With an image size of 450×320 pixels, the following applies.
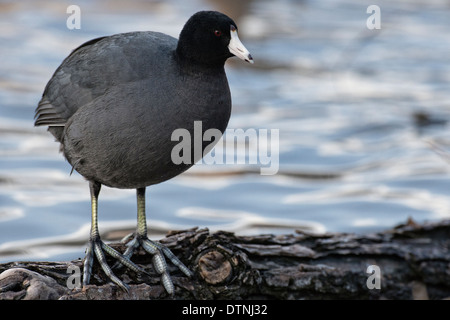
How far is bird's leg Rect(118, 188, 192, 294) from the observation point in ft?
11.9

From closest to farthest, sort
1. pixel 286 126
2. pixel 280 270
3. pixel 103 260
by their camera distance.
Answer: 1. pixel 103 260
2. pixel 280 270
3. pixel 286 126

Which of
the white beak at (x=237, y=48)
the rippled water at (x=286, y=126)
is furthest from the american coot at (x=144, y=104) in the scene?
the rippled water at (x=286, y=126)

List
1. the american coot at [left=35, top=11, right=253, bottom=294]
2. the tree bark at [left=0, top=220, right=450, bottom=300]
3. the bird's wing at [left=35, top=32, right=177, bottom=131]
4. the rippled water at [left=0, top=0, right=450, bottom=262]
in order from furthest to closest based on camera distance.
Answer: the rippled water at [left=0, top=0, right=450, bottom=262] < the bird's wing at [left=35, top=32, right=177, bottom=131] < the american coot at [left=35, top=11, right=253, bottom=294] < the tree bark at [left=0, top=220, right=450, bottom=300]

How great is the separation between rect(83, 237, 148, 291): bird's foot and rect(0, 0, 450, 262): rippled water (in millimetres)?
1451

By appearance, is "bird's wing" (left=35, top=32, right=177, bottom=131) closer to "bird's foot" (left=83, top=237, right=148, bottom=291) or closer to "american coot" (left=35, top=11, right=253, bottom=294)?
"american coot" (left=35, top=11, right=253, bottom=294)

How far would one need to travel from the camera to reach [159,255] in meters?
3.74

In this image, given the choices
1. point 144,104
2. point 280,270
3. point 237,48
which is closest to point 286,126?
point 280,270

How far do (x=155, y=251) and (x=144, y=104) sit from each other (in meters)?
0.79

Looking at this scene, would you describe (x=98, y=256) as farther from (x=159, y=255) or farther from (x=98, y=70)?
(x=98, y=70)

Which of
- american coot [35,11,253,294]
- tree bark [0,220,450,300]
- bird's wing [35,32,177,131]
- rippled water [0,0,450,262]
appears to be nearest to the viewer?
tree bark [0,220,450,300]

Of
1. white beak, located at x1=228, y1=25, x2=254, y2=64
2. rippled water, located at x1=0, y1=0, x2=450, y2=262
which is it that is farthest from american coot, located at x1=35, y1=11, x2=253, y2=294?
rippled water, located at x1=0, y1=0, x2=450, y2=262

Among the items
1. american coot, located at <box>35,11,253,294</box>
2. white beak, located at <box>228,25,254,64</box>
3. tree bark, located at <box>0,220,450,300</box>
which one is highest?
white beak, located at <box>228,25,254,64</box>
